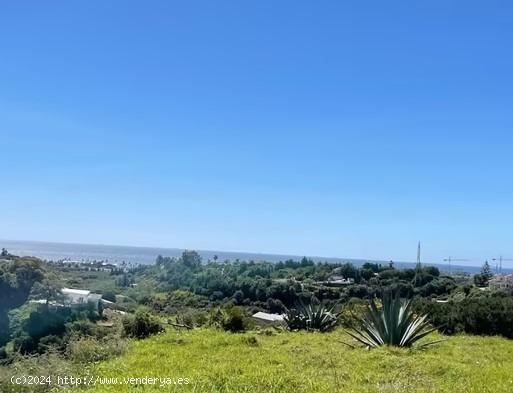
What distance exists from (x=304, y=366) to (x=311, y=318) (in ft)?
23.1

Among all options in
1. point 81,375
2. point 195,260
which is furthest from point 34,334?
point 195,260

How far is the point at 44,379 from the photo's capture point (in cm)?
607

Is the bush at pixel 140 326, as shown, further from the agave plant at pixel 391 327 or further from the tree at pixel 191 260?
the tree at pixel 191 260

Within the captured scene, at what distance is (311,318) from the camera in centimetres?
1432

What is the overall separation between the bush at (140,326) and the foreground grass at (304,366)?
0.88 metres

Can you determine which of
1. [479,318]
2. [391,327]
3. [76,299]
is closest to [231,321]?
[391,327]

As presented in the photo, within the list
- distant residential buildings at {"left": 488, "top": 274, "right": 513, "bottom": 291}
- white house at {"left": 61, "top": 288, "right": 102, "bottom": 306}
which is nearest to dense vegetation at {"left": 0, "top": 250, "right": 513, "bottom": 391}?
white house at {"left": 61, "top": 288, "right": 102, "bottom": 306}

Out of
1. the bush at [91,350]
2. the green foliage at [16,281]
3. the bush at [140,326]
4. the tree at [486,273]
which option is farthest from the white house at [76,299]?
the tree at [486,273]

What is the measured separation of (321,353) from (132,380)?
3.71m

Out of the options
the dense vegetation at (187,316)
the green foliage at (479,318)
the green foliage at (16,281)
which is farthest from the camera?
the green foliage at (16,281)

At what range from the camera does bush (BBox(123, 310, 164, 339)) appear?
1117 cm

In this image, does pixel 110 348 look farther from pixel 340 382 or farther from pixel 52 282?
pixel 52 282

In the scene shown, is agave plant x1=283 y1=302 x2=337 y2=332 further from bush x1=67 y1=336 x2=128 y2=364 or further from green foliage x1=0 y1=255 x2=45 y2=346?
green foliage x1=0 y1=255 x2=45 y2=346

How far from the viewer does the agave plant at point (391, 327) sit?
973cm
